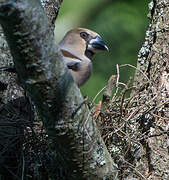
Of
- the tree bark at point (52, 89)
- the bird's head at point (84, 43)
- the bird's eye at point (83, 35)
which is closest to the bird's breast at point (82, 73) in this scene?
the bird's head at point (84, 43)

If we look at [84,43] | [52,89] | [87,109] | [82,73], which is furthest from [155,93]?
[52,89]

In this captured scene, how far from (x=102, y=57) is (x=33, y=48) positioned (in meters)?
6.06

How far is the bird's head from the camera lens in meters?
5.08

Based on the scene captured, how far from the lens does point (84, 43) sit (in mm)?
5117

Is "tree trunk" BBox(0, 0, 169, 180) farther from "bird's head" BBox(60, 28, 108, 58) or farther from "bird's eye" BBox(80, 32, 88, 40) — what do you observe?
"bird's eye" BBox(80, 32, 88, 40)

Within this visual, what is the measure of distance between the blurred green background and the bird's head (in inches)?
124

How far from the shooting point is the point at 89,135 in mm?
3246

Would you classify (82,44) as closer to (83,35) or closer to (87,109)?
(83,35)

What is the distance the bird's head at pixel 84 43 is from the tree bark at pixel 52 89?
1831mm

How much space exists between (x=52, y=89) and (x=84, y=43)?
220 centimetres

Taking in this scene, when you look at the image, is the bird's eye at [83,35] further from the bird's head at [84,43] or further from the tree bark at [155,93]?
the tree bark at [155,93]

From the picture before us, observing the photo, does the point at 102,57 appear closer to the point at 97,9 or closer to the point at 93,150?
the point at 97,9

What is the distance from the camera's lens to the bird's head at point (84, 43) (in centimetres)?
508

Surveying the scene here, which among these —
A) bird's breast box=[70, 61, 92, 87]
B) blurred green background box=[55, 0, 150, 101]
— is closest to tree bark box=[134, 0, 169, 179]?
bird's breast box=[70, 61, 92, 87]
